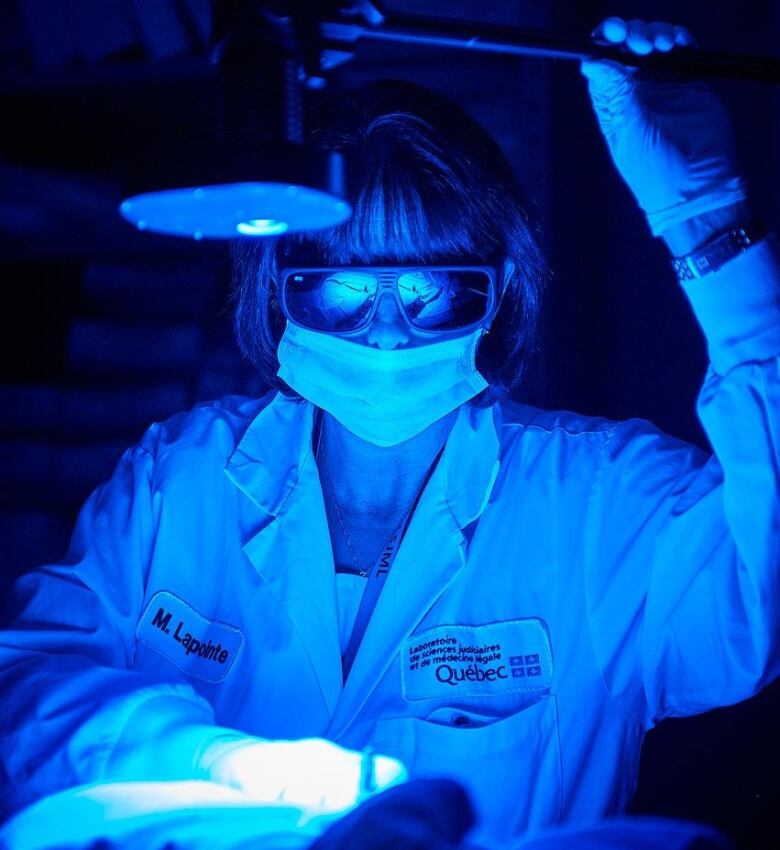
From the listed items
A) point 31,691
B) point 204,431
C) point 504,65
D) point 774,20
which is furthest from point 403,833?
point 504,65

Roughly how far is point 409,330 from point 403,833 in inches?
33.3

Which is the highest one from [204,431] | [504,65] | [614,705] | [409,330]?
[504,65]

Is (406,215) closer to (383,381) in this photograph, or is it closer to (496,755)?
(383,381)

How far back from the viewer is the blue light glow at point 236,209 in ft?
2.78

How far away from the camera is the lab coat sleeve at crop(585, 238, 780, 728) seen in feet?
3.64

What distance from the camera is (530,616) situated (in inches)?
56.2

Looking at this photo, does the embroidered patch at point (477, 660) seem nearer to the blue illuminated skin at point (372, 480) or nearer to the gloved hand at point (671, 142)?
the blue illuminated skin at point (372, 480)

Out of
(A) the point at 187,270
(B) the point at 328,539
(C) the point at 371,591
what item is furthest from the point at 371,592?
(A) the point at 187,270

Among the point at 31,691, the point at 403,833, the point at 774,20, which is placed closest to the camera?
the point at 403,833

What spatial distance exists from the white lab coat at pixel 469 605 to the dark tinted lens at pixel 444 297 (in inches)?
10.0

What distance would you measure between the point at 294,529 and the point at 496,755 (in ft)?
1.66

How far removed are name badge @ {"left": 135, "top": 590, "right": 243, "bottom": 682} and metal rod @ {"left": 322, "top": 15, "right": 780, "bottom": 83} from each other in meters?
0.97

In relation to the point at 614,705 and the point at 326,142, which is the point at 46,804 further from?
the point at 326,142

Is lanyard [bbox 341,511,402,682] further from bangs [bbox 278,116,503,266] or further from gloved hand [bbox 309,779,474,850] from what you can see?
gloved hand [bbox 309,779,474,850]
